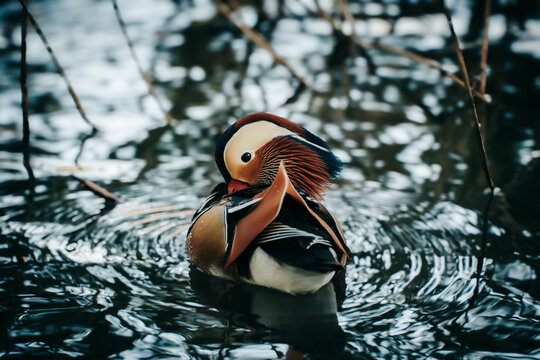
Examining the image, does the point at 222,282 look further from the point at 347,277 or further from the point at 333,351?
the point at 333,351

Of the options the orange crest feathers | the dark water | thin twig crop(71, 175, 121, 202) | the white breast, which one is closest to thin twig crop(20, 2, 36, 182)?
the dark water

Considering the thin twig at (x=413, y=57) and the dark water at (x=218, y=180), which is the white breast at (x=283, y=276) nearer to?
the dark water at (x=218, y=180)

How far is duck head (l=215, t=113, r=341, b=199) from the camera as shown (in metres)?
2.94

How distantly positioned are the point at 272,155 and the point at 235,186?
258 millimetres

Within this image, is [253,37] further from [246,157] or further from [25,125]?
[246,157]

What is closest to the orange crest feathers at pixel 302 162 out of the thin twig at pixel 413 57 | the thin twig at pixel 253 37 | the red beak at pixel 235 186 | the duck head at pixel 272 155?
the duck head at pixel 272 155

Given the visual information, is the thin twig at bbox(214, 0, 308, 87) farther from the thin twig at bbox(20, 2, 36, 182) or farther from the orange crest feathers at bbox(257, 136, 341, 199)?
the orange crest feathers at bbox(257, 136, 341, 199)

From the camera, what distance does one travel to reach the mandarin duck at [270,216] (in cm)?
250

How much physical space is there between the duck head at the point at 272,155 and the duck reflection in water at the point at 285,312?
47 cm

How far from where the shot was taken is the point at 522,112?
16.1ft

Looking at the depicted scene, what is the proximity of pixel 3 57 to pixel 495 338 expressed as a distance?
17.7 feet

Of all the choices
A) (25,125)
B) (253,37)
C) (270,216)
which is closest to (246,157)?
(270,216)

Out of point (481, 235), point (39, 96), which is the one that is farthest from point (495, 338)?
point (39, 96)

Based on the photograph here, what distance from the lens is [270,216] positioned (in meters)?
2.50
